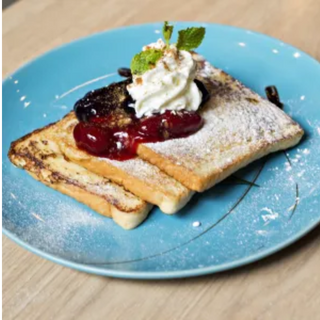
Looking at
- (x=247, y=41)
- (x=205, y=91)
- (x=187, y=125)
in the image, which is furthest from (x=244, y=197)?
(x=247, y=41)

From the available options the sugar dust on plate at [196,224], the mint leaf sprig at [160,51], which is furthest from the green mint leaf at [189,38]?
the sugar dust on plate at [196,224]

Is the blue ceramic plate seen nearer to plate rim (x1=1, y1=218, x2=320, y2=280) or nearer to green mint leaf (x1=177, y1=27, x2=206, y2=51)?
plate rim (x1=1, y1=218, x2=320, y2=280)

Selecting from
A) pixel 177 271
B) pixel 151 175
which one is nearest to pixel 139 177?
pixel 151 175

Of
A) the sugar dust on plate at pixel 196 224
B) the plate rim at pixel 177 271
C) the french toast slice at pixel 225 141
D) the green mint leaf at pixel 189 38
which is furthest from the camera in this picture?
the green mint leaf at pixel 189 38

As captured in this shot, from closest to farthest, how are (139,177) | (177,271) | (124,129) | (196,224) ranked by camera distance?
(177,271) < (196,224) < (139,177) < (124,129)

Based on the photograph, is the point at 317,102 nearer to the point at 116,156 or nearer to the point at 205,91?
the point at 205,91

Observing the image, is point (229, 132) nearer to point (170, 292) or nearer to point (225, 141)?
point (225, 141)

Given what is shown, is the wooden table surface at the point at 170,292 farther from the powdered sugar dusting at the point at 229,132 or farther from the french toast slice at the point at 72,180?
the powdered sugar dusting at the point at 229,132
